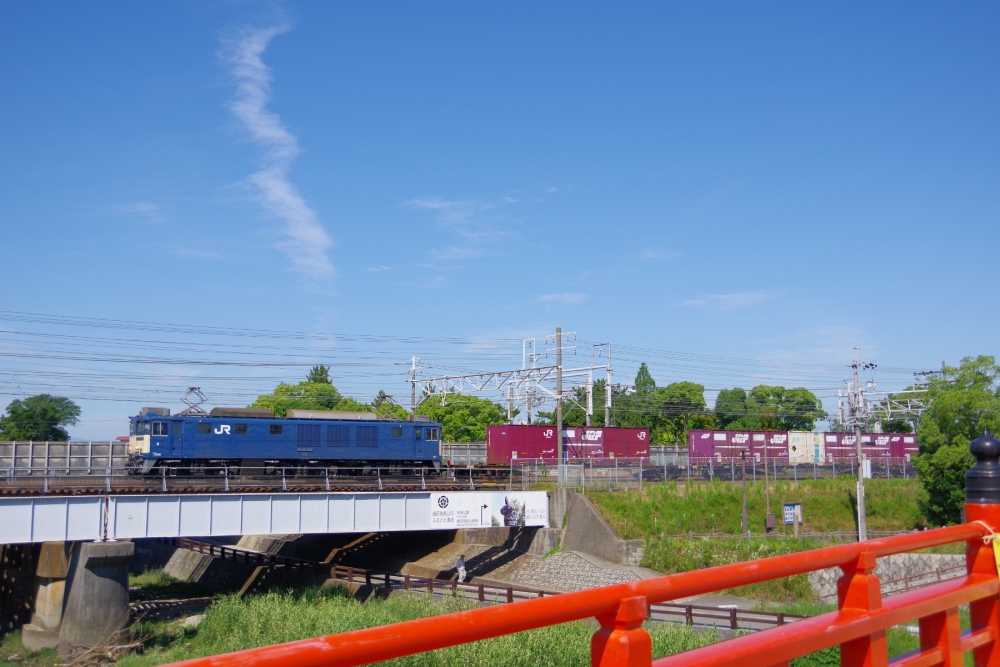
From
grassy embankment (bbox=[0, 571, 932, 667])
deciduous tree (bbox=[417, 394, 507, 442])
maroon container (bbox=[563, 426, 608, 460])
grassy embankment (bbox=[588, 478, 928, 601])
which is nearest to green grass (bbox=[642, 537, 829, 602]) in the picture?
grassy embankment (bbox=[588, 478, 928, 601])

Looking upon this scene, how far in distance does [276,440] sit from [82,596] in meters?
13.5

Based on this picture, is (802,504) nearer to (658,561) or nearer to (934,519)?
(934,519)

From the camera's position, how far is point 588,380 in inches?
2140

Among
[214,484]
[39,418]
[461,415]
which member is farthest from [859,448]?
[39,418]

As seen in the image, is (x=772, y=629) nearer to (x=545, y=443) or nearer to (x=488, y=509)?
(x=488, y=509)

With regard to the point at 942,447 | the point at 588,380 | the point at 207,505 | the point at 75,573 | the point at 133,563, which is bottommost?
the point at 133,563

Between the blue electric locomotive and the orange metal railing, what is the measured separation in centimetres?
3830

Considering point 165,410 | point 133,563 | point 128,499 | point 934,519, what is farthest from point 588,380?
point 133,563

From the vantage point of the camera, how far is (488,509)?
42.2 metres

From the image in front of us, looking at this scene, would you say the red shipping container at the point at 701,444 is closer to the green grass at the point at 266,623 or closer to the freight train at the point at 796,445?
the freight train at the point at 796,445

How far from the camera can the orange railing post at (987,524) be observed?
4762 millimetres

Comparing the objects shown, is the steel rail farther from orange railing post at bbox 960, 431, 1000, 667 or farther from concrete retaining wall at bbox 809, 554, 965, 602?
concrete retaining wall at bbox 809, 554, 965, 602

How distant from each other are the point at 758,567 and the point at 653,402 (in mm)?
106347

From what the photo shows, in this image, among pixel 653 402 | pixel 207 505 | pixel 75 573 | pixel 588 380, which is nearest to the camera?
pixel 75 573
